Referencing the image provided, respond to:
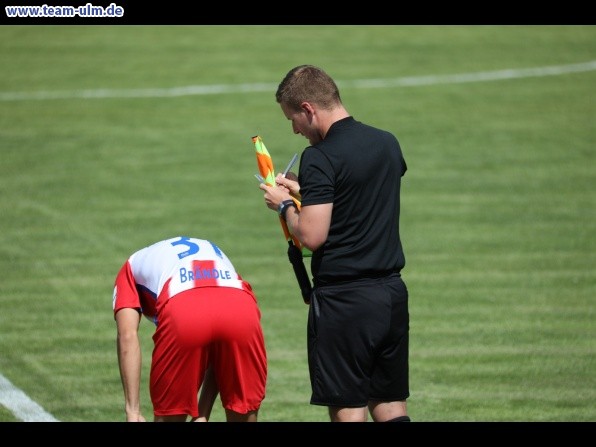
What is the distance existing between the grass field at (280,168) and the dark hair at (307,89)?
3223 millimetres

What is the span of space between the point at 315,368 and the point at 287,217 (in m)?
0.83

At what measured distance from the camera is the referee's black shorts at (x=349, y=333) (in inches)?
234

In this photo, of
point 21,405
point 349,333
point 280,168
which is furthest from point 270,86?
point 349,333

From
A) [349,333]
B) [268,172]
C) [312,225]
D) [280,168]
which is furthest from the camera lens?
[280,168]

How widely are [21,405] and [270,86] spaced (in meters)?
12.8

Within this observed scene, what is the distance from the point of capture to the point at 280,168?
1661cm

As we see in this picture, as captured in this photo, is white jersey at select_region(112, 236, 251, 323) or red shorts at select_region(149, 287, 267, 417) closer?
red shorts at select_region(149, 287, 267, 417)

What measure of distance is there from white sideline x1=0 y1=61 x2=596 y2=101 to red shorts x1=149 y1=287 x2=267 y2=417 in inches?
570

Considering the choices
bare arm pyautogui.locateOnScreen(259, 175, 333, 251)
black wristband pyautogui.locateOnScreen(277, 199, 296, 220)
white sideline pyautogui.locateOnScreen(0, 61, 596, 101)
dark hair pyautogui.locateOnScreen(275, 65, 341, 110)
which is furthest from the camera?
white sideline pyautogui.locateOnScreen(0, 61, 596, 101)

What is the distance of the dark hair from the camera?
232 inches

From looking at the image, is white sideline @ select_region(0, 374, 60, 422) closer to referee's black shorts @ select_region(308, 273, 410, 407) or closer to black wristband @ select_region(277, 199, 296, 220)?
referee's black shorts @ select_region(308, 273, 410, 407)

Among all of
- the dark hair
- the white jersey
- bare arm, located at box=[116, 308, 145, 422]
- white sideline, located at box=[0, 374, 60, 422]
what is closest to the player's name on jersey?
the white jersey

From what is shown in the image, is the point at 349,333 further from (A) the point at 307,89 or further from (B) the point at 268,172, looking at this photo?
(A) the point at 307,89
